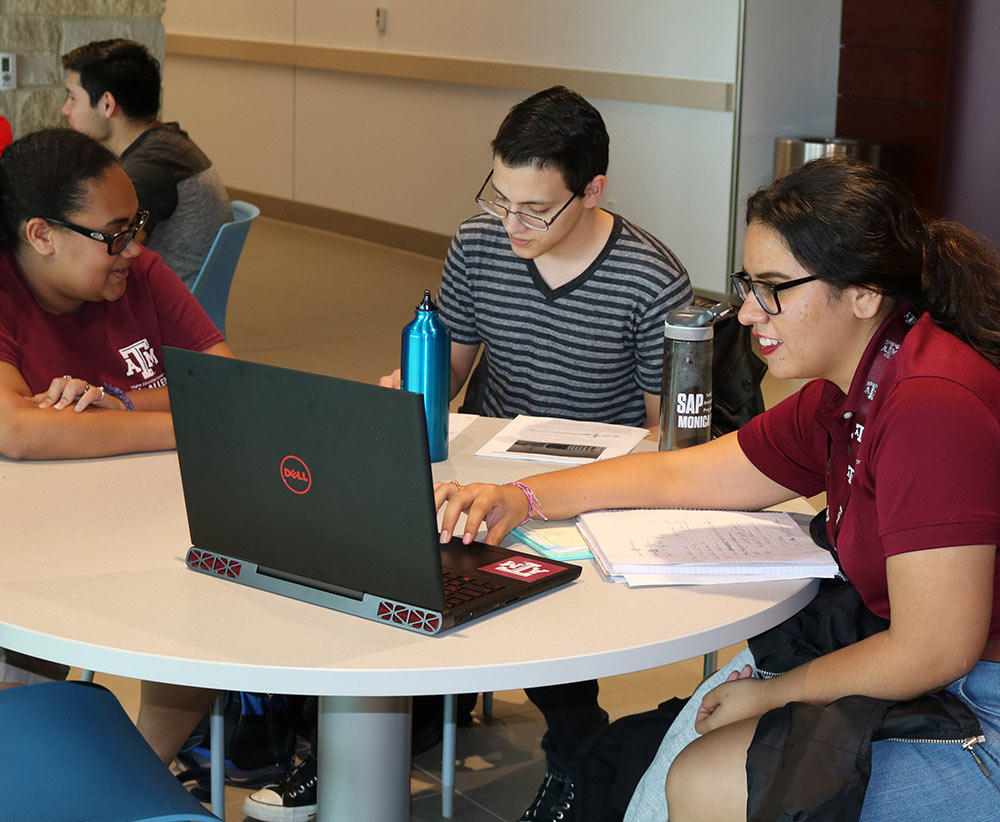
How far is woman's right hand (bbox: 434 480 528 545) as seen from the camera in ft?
5.64

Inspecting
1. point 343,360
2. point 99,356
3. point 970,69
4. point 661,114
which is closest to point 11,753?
point 99,356

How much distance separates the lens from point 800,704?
58.3 inches

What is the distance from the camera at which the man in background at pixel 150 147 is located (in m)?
3.94

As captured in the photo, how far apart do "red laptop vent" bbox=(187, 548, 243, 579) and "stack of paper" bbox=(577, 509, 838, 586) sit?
0.45 m

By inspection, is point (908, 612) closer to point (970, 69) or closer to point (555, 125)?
point (555, 125)

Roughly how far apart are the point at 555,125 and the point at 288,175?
717 cm

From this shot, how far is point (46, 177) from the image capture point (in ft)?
7.45

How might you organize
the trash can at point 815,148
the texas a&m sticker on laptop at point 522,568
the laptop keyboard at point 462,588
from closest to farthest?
the laptop keyboard at point 462,588 → the texas a&m sticker on laptop at point 522,568 → the trash can at point 815,148

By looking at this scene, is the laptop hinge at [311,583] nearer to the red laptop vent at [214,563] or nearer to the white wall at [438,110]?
the red laptop vent at [214,563]

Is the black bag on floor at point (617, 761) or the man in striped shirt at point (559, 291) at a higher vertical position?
the man in striped shirt at point (559, 291)

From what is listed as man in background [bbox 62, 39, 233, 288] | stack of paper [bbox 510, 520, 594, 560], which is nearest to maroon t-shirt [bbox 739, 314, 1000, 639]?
stack of paper [bbox 510, 520, 594, 560]

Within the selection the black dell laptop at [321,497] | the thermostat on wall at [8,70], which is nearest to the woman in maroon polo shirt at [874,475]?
the black dell laptop at [321,497]

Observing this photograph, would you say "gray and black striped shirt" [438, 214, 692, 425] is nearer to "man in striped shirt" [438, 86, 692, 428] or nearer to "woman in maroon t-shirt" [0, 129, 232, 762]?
"man in striped shirt" [438, 86, 692, 428]

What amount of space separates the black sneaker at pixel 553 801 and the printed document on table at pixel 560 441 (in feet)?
1.81
